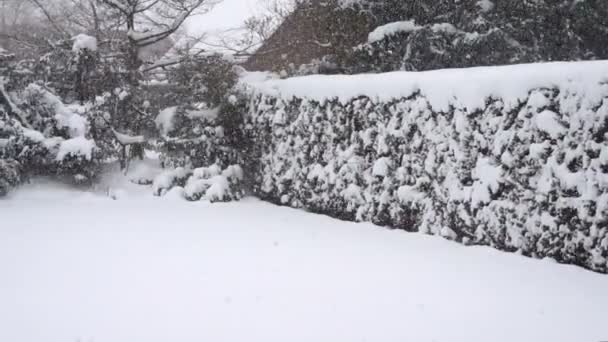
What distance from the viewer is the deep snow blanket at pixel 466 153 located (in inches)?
171

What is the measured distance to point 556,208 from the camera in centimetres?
451

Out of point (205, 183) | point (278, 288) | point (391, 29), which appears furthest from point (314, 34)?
point (278, 288)

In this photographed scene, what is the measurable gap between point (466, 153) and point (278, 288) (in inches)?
109

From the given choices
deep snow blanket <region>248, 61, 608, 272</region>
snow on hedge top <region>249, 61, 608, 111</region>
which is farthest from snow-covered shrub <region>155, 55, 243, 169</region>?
snow on hedge top <region>249, 61, 608, 111</region>

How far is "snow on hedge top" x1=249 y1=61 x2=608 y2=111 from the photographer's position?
4340mm

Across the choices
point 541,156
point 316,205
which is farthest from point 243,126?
point 541,156

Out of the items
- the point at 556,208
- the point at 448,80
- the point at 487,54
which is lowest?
the point at 556,208

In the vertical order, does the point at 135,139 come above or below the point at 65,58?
below

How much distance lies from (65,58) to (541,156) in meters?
9.49

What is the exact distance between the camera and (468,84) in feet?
17.3

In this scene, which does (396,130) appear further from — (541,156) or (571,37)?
(571,37)

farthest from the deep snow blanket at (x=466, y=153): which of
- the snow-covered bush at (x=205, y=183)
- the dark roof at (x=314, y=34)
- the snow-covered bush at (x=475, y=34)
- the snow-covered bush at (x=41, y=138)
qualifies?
the snow-covered bush at (x=41, y=138)

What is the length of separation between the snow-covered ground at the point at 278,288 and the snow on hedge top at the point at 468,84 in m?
1.70

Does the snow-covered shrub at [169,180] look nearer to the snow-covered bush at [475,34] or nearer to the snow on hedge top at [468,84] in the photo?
the snow on hedge top at [468,84]
